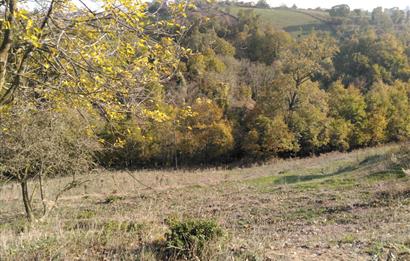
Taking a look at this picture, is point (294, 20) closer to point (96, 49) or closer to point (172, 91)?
point (172, 91)

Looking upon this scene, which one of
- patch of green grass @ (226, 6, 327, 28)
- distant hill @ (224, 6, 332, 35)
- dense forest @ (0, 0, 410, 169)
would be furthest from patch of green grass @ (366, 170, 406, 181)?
patch of green grass @ (226, 6, 327, 28)

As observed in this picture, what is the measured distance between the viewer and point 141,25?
14.5 ft

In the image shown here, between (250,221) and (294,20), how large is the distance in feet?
307

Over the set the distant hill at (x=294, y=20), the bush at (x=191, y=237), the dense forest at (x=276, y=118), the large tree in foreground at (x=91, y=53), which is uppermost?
the distant hill at (x=294, y=20)

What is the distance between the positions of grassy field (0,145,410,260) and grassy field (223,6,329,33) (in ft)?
239

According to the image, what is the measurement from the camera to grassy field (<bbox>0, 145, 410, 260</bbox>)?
4.62 meters

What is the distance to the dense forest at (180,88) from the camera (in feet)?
14.4

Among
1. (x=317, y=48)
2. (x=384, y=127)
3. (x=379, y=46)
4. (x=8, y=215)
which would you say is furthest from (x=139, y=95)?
(x=379, y=46)

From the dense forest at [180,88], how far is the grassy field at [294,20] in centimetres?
1018

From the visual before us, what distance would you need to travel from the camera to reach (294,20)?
95.2 m

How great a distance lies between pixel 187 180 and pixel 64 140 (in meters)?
14.0

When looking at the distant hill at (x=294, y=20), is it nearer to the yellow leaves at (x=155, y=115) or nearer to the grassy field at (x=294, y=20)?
the grassy field at (x=294, y=20)

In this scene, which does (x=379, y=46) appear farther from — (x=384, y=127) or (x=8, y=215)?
(x=8, y=215)

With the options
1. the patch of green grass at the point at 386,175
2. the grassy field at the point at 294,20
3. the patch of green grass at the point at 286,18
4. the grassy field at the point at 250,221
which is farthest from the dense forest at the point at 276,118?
the patch of green grass at the point at 286,18
